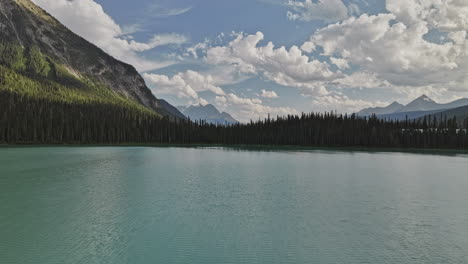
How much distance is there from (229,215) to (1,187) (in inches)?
1223

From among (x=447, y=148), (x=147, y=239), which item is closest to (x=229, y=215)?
(x=147, y=239)

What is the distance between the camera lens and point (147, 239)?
73.3 ft

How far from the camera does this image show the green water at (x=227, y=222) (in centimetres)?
1978

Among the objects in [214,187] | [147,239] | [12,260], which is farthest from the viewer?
[214,187]

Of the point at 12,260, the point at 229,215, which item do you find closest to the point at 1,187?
the point at 12,260

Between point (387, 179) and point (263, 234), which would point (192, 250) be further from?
point (387, 179)

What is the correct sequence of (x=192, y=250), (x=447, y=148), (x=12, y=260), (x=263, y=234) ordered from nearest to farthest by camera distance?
1. (x=12, y=260)
2. (x=192, y=250)
3. (x=263, y=234)
4. (x=447, y=148)

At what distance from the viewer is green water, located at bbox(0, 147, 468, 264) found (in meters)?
19.8

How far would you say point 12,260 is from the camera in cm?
1791

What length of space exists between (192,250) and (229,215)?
9.16 metres

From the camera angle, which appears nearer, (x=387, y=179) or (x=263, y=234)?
(x=263, y=234)

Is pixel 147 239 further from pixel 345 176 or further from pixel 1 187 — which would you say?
pixel 345 176

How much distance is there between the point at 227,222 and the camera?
26953mm

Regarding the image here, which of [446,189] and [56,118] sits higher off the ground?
[56,118]
